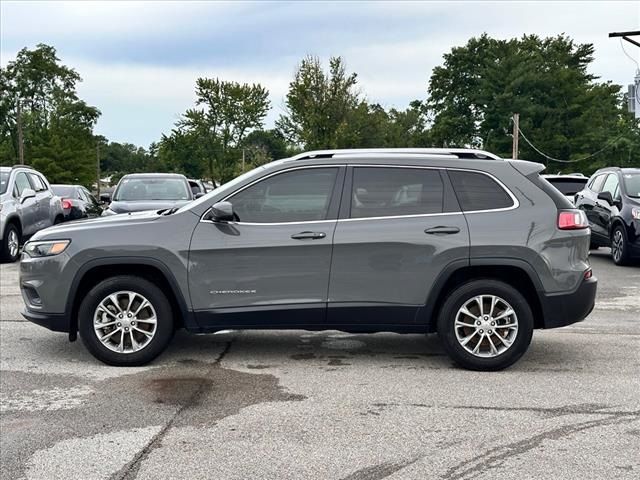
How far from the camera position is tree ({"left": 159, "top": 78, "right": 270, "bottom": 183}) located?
6600 centimetres

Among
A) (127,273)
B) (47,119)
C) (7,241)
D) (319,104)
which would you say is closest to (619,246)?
(127,273)

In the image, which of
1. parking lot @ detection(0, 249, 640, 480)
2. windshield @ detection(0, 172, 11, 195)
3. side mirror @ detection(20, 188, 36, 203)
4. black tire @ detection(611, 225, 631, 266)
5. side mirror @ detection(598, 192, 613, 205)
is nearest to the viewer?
parking lot @ detection(0, 249, 640, 480)

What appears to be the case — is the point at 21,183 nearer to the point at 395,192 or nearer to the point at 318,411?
the point at 395,192

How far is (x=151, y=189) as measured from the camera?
Result: 13.6 metres

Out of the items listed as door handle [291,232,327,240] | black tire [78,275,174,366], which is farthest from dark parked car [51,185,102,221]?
door handle [291,232,327,240]

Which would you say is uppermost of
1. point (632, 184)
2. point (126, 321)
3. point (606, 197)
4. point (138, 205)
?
point (632, 184)

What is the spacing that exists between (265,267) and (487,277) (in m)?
1.80

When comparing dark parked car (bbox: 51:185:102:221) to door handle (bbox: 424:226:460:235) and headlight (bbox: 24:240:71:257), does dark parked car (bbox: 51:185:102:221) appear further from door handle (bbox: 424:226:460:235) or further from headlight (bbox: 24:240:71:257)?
door handle (bbox: 424:226:460:235)

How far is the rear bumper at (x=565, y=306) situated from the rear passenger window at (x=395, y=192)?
1146 millimetres

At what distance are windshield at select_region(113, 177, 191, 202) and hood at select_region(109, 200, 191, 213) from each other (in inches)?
13.2

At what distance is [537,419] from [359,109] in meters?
43.2

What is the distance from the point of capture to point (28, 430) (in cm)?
429

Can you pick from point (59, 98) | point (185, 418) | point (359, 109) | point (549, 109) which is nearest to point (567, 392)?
point (185, 418)

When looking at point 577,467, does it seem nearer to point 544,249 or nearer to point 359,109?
point 544,249
